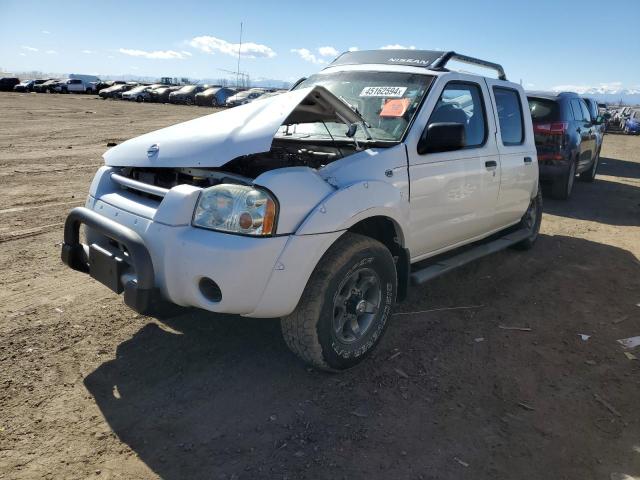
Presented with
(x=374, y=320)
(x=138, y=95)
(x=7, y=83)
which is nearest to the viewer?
(x=374, y=320)

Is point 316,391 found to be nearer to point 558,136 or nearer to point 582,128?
point 558,136

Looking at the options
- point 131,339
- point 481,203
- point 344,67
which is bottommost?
point 131,339

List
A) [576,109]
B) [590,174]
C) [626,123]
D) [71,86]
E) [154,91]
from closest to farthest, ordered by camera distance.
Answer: [576,109] < [590,174] < [626,123] < [154,91] < [71,86]

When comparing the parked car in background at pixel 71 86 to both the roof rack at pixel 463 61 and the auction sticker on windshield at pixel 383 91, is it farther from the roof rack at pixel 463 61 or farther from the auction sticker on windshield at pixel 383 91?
the auction sticker on windshield at pixel 383 91

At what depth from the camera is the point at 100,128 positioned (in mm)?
18344

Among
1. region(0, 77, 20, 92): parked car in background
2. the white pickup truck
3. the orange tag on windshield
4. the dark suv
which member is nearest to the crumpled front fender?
the white pickup truck

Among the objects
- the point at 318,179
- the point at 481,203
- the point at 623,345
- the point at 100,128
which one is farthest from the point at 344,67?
the point at 100,128

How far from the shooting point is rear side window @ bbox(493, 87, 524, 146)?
4910 millimetres

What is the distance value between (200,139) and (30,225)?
156 inches

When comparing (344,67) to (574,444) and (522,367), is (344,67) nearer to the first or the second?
(522,367)

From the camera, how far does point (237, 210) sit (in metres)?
2.69

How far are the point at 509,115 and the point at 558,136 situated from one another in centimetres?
425

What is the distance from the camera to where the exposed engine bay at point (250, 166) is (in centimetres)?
322

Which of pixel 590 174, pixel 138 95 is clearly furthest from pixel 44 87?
pixel 590 174
